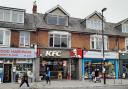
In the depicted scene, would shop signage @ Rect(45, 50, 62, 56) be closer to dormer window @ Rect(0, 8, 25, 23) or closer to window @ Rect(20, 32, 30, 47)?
window @ Rect(20, 32, 30, 47)

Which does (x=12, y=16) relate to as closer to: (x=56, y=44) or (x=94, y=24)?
(x=56, y=44)

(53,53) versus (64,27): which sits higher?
(64,27)

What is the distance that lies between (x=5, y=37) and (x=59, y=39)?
7302 mm

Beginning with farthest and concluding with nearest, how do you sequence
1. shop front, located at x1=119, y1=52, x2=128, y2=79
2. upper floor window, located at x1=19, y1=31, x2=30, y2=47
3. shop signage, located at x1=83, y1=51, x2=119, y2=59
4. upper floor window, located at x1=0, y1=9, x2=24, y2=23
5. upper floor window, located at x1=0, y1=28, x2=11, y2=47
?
shop front, located at x1=119, y1=52, x2=128, y2=79 → shop signage, located at x1=83, y1=51, x2=119, y2=59 → upper floor window, located at x1=19, y1=31, x2=30, y2=47 → upper floor window, located at x1=0, y1=9, x2=24, y2=23 → upper floor window, located at x1=0, y1=28, x2=11, y2=47

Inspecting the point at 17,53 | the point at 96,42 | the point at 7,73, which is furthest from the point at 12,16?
the point at 96,42

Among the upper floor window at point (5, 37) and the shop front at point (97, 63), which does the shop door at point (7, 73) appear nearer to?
the upper floor window at point (5, 37)

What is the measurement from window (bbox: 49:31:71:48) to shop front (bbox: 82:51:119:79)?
289cm

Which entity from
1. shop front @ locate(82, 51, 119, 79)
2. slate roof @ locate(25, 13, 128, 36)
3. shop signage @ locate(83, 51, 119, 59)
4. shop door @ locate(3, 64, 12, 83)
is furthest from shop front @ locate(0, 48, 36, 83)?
shop front @ locate(82, 51, 119, 79)

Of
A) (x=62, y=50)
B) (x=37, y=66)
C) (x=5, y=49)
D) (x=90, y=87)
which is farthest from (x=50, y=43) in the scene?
(x=90, y=87)

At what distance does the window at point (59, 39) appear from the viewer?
104 ft

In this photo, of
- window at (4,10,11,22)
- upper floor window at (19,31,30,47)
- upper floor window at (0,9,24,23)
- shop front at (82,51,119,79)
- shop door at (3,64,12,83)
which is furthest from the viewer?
shop front at (82,51,119,79)

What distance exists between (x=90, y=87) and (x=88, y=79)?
8.92 meters

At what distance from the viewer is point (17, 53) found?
Result: 28.5m

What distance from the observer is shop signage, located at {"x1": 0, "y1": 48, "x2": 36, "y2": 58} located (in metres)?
27.8
